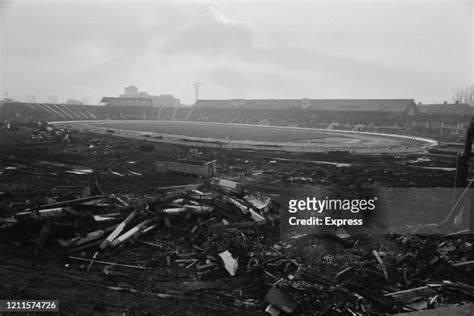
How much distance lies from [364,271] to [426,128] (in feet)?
199

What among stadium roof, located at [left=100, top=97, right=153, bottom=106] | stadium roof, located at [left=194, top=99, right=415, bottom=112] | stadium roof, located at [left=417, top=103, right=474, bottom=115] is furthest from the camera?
stadium roof, located at [left=100, top=97, right=153, bottom=106]

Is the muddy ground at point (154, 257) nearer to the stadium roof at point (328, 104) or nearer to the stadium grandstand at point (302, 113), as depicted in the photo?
the stadium grandstand at point (302, 113)

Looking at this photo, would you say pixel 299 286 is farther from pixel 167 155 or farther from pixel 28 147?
pixel 28 147

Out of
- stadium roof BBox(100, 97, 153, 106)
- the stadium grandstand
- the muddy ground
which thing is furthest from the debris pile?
stadium roof BBox(100, 97, 153, 106)

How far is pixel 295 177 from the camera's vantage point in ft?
66.7

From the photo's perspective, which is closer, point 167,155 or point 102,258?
point 102,258

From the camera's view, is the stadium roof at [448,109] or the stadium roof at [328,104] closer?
the stadium roof at [328,104]

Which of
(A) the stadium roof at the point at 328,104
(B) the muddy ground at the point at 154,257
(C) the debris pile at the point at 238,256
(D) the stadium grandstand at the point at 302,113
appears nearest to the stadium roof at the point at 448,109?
(D) the stadium grandstand at the point at 302,113

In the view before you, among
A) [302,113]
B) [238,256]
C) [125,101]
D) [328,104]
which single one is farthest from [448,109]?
[125,101]

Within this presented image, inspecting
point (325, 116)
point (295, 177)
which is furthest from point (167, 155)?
point (325, 116)

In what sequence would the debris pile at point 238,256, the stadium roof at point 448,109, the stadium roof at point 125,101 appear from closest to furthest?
the debris pile at point 238,256, the stadium roof at point 448,109, the stadium roof at point 125,101

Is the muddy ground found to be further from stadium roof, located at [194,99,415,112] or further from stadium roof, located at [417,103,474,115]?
stadium roof, located at [417,103,474,115]

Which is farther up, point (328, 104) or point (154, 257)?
point (328, 104)

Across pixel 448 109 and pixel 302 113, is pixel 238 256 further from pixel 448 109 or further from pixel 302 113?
pixel 448 109
